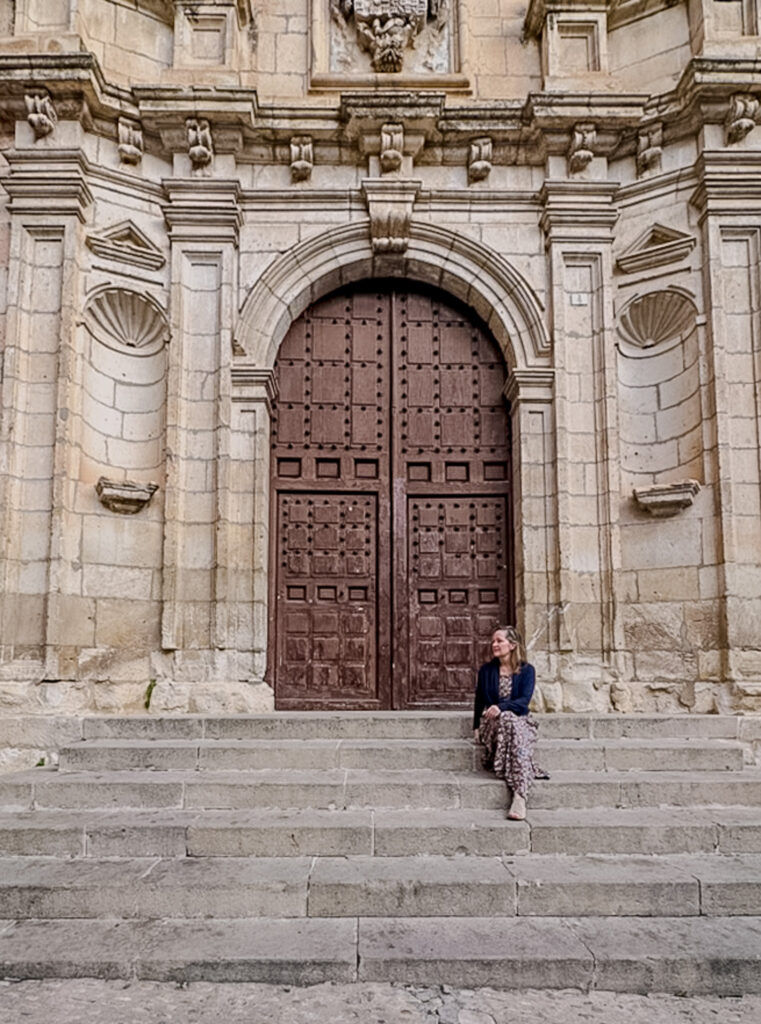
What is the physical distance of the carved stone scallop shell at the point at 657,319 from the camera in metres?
6.87

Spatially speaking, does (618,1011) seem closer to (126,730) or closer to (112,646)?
(126,730)

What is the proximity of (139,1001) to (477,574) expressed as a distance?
447cm

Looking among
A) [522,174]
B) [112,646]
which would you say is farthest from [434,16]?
[112,646]

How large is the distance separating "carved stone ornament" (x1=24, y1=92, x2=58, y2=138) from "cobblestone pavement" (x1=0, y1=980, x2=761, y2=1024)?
19.9ft

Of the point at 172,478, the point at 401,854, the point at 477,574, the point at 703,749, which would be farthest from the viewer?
the point at 477,574

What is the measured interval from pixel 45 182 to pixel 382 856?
5588mm

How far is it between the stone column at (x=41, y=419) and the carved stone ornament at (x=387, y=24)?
2687mm

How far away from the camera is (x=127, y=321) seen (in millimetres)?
7020

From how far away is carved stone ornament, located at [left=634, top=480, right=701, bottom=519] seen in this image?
6.46 metres

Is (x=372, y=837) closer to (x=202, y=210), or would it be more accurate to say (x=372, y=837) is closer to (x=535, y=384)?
(x=535, y=384)

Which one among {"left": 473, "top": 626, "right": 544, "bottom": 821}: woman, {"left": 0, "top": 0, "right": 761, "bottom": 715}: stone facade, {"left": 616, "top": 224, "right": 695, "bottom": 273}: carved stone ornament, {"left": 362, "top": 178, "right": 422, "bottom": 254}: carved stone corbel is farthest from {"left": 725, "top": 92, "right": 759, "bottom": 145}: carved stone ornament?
{"left": 473, "top": 626, "right": 544, "bottom": 821}: woman

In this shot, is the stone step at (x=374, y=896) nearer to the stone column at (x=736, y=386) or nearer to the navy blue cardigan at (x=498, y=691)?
the navy blue cardigan at (x=498, y=691)

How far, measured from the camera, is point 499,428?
7.32 m

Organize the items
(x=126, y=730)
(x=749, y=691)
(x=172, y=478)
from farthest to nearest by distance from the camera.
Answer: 1. (x=172, y=478)
2. (x=749, y=691)
3. (x=126, y=730)
